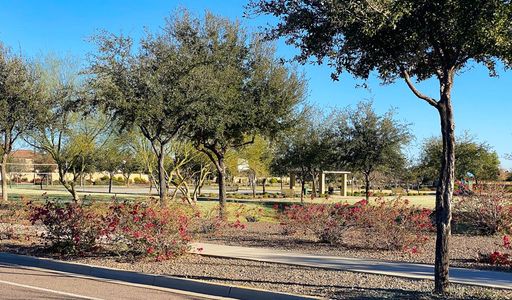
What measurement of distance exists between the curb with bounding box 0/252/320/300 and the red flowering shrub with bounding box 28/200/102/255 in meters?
0.68

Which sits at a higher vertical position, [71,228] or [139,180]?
[139,180]

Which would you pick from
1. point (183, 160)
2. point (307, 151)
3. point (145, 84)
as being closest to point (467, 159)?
point (307, 151)

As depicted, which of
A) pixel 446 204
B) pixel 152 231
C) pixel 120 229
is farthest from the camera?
pixel 120 229

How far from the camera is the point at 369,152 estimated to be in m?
34.9

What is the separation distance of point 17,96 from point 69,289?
17.4 metres

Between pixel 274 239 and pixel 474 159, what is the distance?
111 ft

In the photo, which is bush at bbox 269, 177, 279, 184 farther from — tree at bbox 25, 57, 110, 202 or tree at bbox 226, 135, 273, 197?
tree at bbox 25, 57, 110, 202

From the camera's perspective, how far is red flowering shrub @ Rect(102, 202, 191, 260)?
12602mm

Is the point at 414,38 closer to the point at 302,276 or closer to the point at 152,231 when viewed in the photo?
the point at 302,276

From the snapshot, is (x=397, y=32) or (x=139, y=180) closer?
(x=397, y=32)

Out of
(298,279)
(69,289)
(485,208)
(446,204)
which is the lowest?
(69,289)

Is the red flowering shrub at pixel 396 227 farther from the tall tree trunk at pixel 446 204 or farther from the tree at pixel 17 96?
the tree at pixel 17 96

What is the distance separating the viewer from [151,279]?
424 inches

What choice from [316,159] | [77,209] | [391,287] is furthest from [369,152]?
[391,287]
